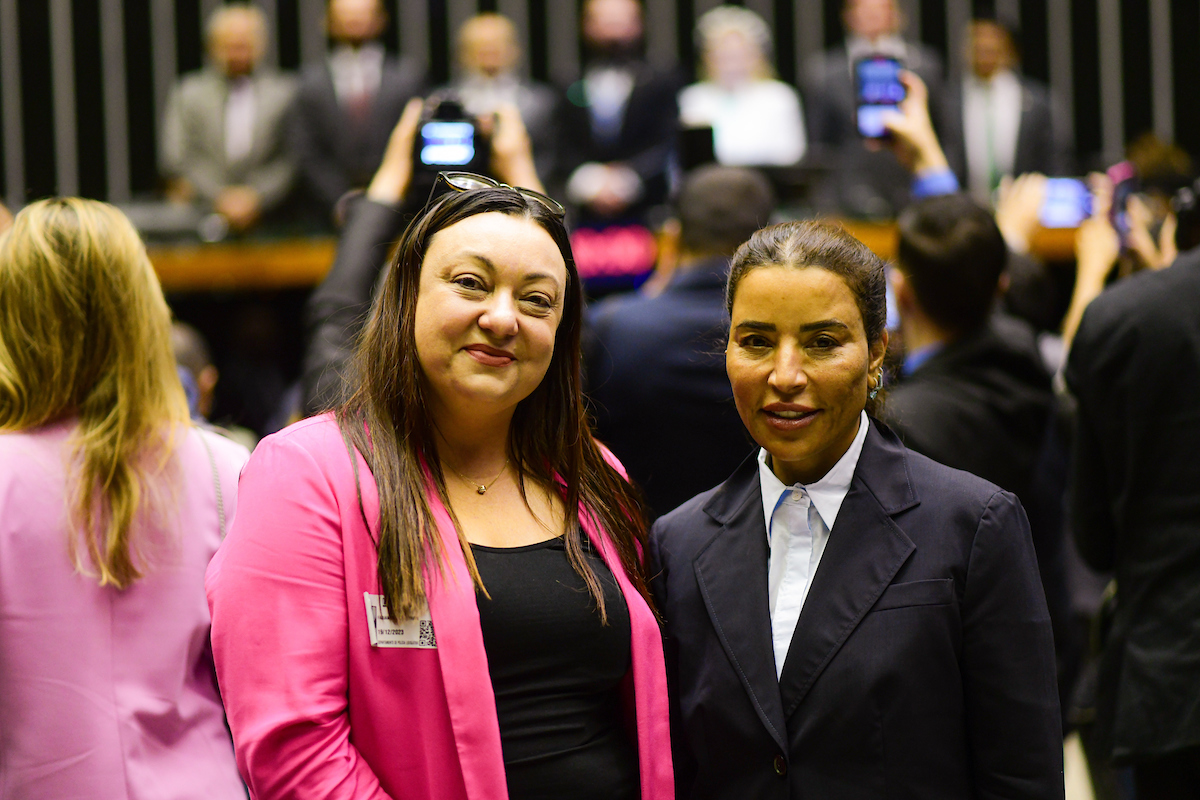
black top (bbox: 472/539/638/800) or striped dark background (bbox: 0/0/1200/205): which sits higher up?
striped dark background (bbox: 0/0/1200/205)

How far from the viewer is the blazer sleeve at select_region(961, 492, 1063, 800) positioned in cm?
147

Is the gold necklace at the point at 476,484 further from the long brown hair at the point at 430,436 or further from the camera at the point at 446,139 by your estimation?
the camera at the point at 446,139

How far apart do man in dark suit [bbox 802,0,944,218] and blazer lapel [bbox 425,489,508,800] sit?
3927mm

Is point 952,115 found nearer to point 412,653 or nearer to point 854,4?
point 854,4

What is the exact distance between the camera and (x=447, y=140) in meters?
2.45

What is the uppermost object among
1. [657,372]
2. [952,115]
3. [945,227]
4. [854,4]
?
[854,4]

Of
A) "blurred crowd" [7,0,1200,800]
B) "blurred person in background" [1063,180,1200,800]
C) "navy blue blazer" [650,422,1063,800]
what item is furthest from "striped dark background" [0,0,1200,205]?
"navy blue blazer" [650,422,1063,800]

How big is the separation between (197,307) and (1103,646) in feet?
14.4

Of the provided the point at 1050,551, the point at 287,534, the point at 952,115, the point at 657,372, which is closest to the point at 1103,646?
the point at 1050,551

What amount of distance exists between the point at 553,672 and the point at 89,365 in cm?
85

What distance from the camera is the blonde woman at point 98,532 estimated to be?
5.70 feet

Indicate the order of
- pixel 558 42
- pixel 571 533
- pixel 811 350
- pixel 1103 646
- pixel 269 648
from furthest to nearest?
1. pixel 558 42
2. pixel 1103 646
3. pixel 571 533
4. pixel 811 350
5. pixel 269 648

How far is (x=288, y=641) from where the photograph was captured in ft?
4.79

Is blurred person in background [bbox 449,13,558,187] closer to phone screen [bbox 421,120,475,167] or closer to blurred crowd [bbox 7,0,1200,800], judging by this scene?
blurred crowd [bbox 7,0,1200,800]
